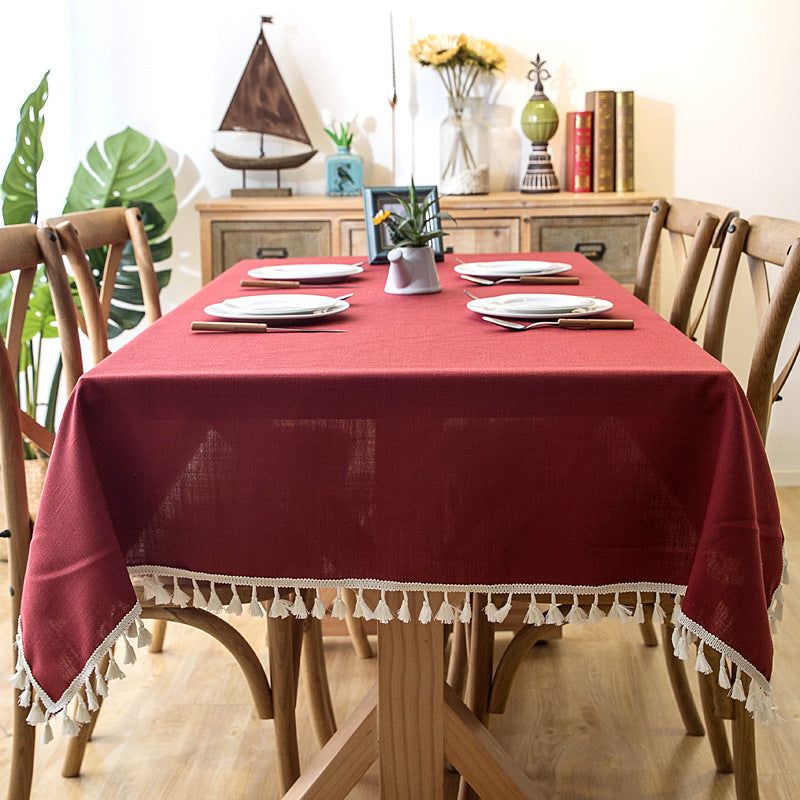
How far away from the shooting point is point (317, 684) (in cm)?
171

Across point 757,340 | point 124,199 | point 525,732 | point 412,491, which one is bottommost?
point 525,732

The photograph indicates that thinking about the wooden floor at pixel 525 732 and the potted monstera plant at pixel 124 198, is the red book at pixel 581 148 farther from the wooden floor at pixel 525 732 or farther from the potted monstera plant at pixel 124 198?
the wooden floor at pixel 525 732

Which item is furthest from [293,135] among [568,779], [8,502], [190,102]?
[568,779]

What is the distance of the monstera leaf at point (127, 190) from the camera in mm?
3021

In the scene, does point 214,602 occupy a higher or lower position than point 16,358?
lower

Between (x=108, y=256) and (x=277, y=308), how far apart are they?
2.31ft

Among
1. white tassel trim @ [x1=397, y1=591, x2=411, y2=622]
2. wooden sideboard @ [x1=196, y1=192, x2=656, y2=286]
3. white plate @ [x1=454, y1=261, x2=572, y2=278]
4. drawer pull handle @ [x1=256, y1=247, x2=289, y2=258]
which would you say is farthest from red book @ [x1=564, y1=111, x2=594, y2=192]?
white tassel trim @ [x1=397, y1=591, x2=411, y2=622]

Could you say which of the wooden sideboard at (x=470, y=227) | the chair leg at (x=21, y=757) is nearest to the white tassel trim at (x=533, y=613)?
the chair leg at (x=21, y=757)

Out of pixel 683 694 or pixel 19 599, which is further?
pixel 683 694

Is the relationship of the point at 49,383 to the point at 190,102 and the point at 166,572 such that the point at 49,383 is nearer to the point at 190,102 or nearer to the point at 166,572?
the point at 190,102

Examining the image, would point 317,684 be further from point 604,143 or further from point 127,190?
point 604,143

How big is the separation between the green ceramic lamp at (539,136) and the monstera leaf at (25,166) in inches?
57.8

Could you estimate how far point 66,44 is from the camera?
3.26m

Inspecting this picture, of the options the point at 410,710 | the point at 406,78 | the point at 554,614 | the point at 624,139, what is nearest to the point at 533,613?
the point at 554,614
